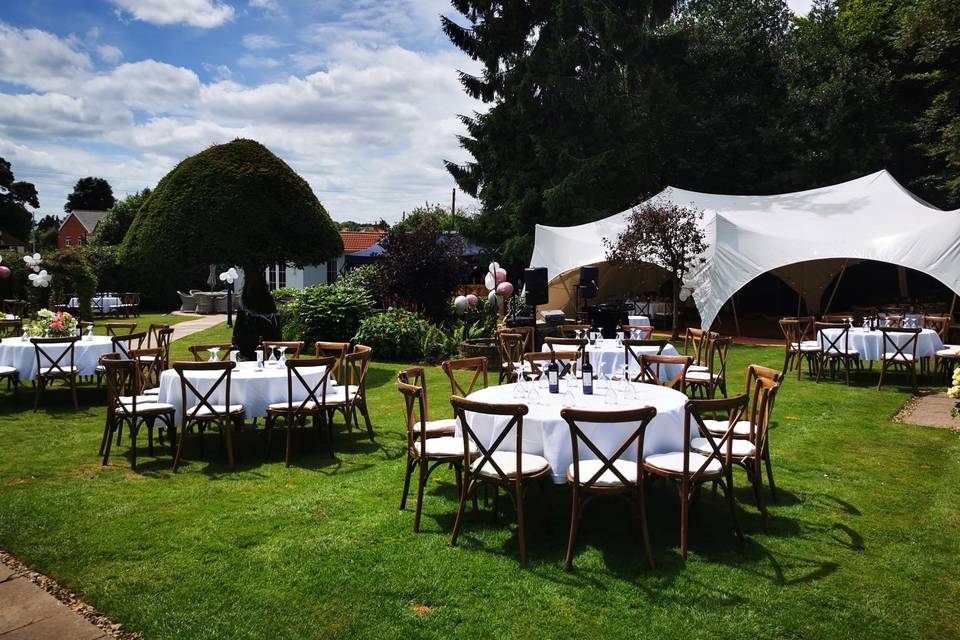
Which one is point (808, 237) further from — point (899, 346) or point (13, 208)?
point (13, 208)

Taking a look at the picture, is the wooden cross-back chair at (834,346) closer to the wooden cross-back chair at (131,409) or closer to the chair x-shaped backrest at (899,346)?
the chair x-shaped backrest at (899,346)

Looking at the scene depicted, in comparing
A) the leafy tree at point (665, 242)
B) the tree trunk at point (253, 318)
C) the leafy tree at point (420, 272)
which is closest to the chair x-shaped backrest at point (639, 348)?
the tree trunk at point (253, 318)

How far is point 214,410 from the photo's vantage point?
611cm

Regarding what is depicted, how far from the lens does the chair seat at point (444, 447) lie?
4.56 metres

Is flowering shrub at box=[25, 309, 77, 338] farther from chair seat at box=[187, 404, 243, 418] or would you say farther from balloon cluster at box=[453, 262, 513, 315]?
balloon cluster at box=[453, 262, 513, 315]

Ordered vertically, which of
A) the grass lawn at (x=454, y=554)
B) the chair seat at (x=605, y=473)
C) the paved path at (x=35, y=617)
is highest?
the chair seat at (x=605, y=473)

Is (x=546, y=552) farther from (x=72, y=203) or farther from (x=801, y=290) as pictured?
(x=72, y=203)

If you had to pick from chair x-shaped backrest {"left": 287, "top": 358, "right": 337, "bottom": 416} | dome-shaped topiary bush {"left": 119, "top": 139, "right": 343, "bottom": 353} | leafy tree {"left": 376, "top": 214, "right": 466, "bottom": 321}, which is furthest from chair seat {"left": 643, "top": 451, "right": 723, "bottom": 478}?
leafy tree {"left": 376, "top": 214, "right": 466, "bottom": 321}

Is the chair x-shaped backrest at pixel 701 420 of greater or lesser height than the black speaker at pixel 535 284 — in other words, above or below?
below

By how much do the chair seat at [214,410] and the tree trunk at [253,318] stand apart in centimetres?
315

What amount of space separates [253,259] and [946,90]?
20.7 m

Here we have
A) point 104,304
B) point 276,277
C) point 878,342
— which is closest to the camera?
point 878,342

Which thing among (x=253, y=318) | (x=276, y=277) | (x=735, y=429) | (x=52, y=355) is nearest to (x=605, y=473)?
(x=735, y=429)

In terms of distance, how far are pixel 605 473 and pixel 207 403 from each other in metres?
3.69
